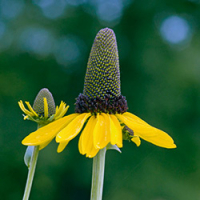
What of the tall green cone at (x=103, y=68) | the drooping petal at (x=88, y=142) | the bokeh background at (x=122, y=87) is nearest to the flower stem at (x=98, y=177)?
the drooping petal at (x=88, y=142)

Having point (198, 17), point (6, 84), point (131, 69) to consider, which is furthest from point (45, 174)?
point (198, 17)

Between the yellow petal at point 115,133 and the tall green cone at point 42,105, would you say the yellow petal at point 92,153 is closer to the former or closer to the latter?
the yellow petal at point 115,133

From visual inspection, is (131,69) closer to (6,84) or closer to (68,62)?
(68,62)

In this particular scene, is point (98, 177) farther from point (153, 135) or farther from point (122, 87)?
point (122, 87)

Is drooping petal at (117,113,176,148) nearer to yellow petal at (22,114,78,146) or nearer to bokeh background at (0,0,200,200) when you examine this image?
yellow petal at (22,114,78,146)

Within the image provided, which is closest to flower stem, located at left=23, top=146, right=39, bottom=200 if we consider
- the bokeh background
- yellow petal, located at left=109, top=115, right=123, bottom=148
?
yellow petal, located at left=109, top=115, right=123, bottom=148

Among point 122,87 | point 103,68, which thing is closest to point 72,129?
point 103,68
